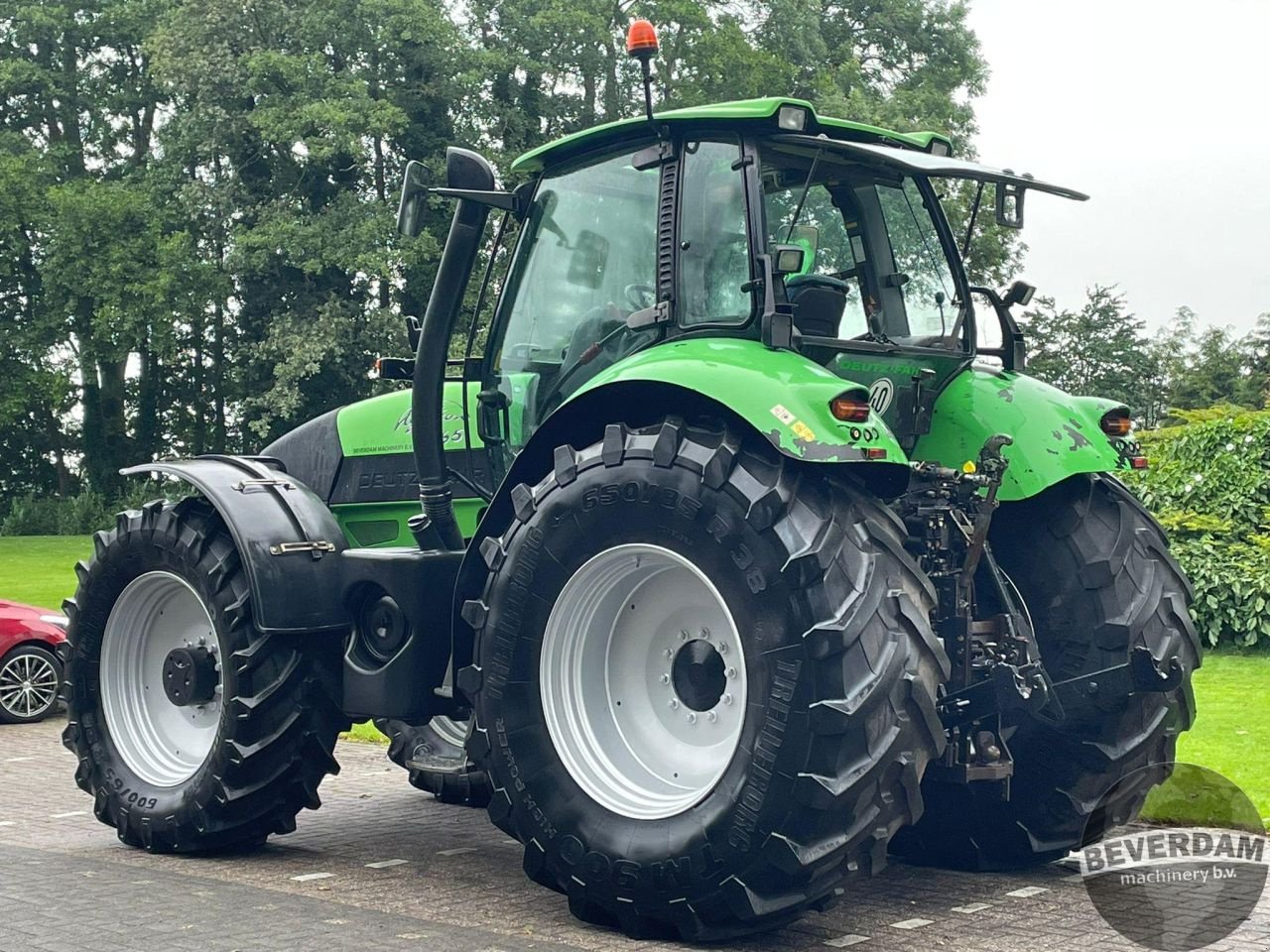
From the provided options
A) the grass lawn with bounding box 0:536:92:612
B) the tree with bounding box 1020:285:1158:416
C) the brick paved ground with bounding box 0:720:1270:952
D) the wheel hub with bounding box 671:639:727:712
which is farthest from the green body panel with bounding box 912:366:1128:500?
the tree with bounding box 1020:285:1158:416

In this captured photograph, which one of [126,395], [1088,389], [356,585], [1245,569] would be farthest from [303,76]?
[356,585]

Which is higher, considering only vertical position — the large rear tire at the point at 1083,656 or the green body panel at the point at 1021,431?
the green body panel at the point at 1021,431

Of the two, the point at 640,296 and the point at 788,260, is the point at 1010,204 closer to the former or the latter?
the point at 788,260

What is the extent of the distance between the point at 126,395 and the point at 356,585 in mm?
42285

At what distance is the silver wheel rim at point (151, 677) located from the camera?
7.54m

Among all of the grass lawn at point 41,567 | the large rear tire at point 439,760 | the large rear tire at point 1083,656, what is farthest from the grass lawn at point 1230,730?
the grass lawn at point 41,567

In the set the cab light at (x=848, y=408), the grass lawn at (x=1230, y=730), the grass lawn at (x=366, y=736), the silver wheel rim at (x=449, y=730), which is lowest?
the grass lawn at (x=366, y=736)

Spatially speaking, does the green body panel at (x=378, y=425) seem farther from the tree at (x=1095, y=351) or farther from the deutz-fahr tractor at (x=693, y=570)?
the tree at (x=1095, y=351)

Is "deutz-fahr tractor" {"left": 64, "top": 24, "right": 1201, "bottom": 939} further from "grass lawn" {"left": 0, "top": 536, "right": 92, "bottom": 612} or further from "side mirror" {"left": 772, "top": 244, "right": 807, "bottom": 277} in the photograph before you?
"grass lawn" {"left": 0, "top": 536, "right": 92, "bottom": 612}

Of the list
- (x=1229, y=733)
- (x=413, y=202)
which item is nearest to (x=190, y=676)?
(x=413, y=202)

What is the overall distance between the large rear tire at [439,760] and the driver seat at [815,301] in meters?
3.37

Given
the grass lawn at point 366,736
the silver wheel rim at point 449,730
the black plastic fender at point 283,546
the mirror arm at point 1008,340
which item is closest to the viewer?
the black plastic fender at point 283,546

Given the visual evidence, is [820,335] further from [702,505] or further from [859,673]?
[859,673]

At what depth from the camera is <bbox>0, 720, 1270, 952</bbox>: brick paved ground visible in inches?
214
